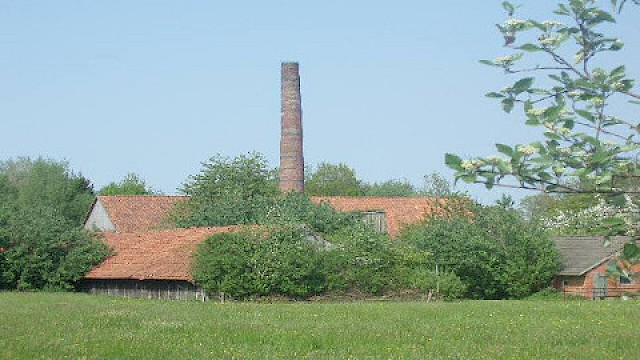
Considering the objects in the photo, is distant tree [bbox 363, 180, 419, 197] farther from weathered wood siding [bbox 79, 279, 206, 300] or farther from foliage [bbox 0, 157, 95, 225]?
weathered wood siding [bbox 79, 279, 206, 300]

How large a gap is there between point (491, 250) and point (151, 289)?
61.2 ft

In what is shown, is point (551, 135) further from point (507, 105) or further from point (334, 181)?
point (334, 181)

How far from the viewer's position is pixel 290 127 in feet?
206

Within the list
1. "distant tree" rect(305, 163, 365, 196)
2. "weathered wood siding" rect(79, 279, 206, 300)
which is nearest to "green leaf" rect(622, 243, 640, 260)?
"weathered wood siding" rect(79, 279, 206, 300)

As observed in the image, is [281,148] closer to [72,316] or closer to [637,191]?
[72,316]

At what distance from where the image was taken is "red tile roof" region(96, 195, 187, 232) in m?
74.8

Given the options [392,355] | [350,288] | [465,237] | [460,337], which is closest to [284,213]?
[350,288]

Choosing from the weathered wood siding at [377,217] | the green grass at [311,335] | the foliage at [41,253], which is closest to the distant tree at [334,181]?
the weathered wood siding at [377,217]

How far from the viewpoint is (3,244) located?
161 feet

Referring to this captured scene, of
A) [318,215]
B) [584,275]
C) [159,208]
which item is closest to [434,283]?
[318,215]

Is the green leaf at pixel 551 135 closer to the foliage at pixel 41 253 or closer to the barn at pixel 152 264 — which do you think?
the barn at pixel 152 264

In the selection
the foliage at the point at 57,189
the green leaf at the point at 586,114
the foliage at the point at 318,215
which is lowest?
the green leaf at the point at 586,114

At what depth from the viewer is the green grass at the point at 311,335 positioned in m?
17.1

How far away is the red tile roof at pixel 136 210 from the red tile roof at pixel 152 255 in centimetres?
1945
